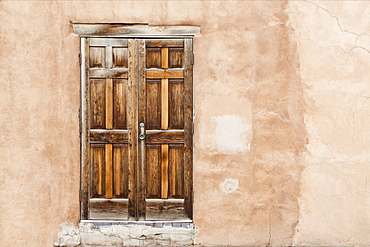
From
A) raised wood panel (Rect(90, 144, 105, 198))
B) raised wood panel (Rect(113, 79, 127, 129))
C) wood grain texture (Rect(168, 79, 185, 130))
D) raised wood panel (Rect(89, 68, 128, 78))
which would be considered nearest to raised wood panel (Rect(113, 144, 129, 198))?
raised wood panel (Rect(90, 144, 105, 198))

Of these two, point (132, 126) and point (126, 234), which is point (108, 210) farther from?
point (132, 126)

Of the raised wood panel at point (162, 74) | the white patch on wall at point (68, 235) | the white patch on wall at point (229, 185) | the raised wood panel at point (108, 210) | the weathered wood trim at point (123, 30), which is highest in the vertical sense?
the weathered wood trim at point (123, 30)

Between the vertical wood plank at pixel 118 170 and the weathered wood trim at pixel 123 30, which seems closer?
the weathered wood trim at pixel 123 30

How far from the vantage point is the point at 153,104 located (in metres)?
3.40

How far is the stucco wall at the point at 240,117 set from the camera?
3.31 m

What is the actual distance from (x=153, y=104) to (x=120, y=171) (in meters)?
0.82

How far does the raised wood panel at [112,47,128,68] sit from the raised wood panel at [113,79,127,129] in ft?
0.57

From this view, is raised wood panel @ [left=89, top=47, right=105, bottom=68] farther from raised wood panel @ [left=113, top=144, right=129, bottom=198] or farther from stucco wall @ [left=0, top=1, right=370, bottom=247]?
raised wood panel @ [left=113, top=144, right=129, bottom=198]

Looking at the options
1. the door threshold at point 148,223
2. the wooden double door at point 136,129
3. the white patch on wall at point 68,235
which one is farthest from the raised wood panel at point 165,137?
the white patch on wall at point 68,235

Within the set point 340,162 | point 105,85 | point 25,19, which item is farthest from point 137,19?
point 340,162

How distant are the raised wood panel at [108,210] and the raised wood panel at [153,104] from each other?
2.97 feet

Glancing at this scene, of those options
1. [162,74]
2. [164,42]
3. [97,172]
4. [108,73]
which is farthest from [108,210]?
[164,42]

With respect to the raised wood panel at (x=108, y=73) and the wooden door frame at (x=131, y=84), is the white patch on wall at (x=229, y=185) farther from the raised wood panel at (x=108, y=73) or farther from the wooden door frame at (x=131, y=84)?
the raised wood panel at (x=108, y=73)

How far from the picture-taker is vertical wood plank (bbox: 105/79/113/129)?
3371 mm
